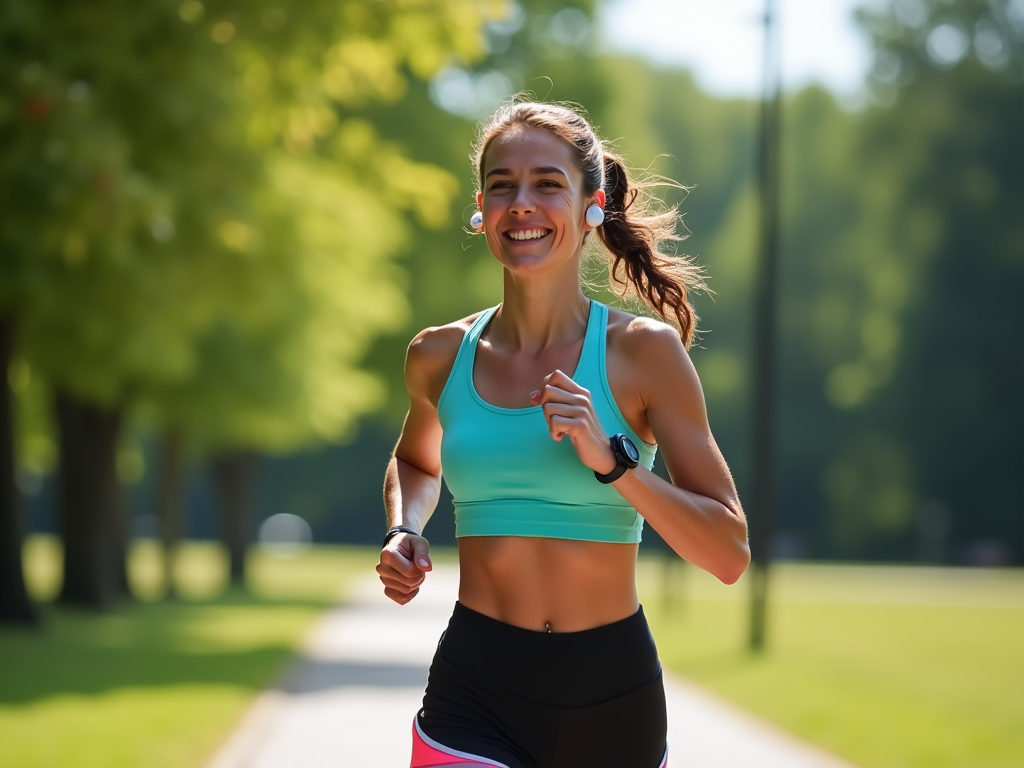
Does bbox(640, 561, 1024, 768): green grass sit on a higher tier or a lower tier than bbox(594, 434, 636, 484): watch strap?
lower

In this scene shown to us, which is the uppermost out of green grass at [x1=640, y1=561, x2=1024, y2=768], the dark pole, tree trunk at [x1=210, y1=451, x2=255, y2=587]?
the dark pole

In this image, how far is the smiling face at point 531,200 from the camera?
12.6 ft

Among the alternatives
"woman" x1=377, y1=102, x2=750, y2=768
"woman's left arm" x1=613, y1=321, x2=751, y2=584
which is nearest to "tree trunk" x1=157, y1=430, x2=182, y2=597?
"woman" x1=377, y1=102, x2=750, y2=768

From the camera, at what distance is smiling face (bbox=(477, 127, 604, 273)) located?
3.84 metres

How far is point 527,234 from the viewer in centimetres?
386

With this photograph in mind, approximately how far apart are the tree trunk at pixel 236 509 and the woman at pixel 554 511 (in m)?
31.8

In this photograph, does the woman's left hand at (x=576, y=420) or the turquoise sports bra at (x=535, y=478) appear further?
the turquoise sports bra at (x=535, y=478)

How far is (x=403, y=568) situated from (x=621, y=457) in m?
0.60

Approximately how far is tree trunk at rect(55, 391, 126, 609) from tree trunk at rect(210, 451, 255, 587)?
1165cm

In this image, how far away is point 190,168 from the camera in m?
13.8

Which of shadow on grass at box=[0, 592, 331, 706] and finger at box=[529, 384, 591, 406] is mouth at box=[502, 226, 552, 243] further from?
shadow on grass at box=[0, 592, 331, 706]

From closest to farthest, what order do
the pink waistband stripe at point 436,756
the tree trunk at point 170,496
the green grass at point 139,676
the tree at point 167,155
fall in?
the pink waistband stripe at point 436,756
the green grass at point 139,676
the tree at point 167,155
the tree trunk at point 170,496

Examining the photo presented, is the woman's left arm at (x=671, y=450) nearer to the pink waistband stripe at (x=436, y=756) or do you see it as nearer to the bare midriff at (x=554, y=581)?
the bare midriff at (x=554, y=581)

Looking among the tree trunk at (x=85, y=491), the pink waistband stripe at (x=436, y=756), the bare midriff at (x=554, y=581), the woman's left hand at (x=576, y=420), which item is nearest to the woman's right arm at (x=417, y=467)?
the bare midriff at (x=554, y=581)
